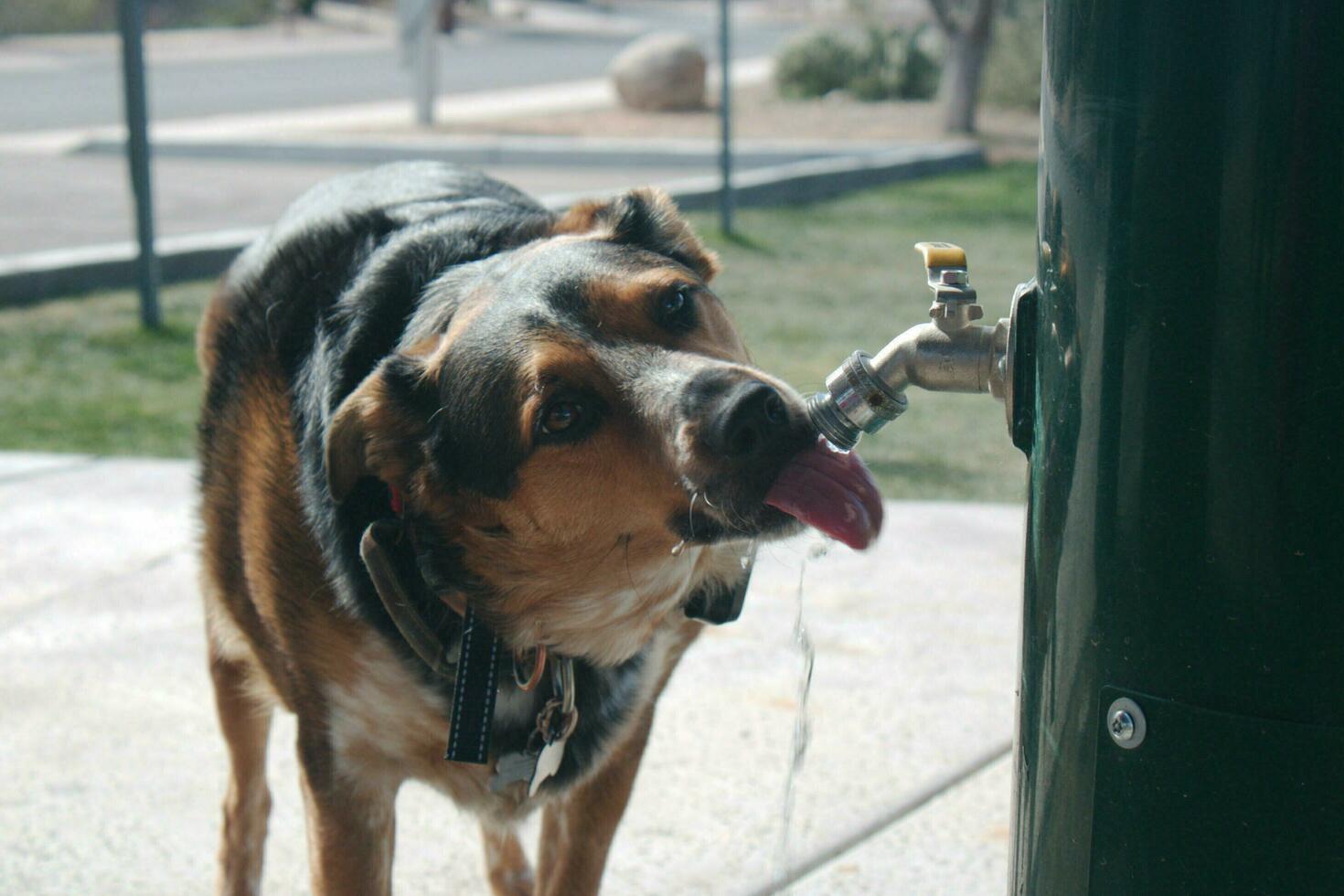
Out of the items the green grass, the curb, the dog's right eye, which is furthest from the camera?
the curb

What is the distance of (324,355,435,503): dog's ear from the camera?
2.28m

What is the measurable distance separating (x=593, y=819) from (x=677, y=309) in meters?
0.92

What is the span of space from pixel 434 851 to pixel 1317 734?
2.02 meters

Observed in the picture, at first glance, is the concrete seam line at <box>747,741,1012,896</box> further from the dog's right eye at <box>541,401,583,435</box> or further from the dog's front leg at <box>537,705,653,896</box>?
the dog's right eye at <box>541,401,583,435</box>

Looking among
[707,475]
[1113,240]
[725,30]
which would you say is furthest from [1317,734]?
[725,30]

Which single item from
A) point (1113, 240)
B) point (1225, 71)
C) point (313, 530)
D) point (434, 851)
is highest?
point (1225, 71)

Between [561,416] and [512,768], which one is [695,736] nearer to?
[512,768]

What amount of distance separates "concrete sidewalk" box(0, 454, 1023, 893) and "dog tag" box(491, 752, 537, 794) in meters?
0.52

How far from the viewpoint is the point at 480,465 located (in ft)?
7.66

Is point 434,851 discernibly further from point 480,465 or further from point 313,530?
point 480,465

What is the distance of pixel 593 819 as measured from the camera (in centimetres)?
265

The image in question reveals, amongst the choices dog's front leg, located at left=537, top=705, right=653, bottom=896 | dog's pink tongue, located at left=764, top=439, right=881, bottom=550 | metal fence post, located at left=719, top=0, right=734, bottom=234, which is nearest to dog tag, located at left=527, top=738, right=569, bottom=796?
dog's front leg, located at left=537, top=705, right=653, bottom=896

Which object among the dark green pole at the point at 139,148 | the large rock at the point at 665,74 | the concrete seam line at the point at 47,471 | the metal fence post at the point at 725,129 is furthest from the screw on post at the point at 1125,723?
the large rock at the point at 665,74

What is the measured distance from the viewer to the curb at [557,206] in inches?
323
